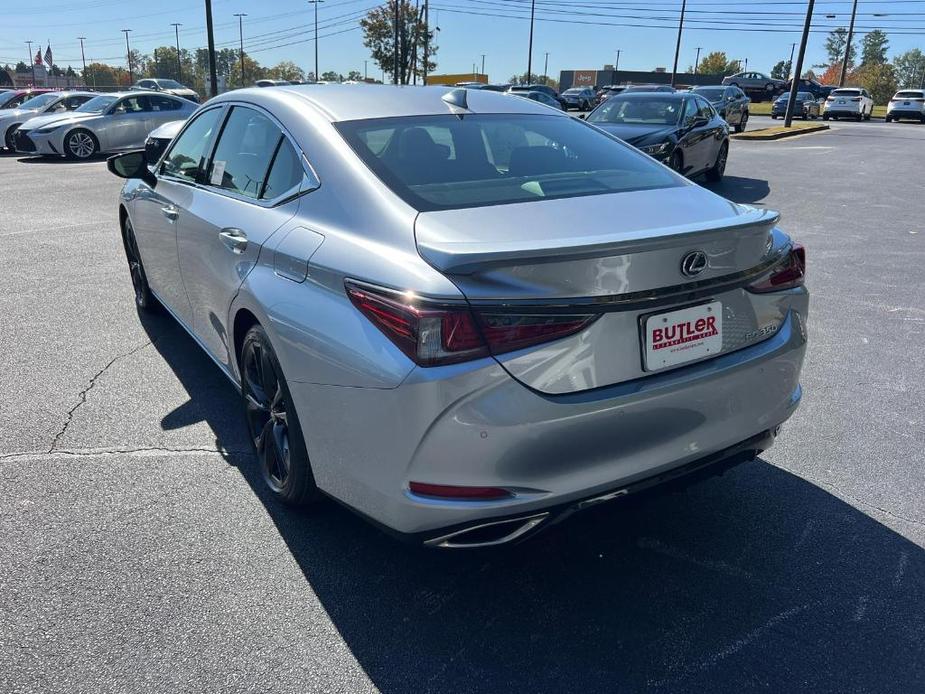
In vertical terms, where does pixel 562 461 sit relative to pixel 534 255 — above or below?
below

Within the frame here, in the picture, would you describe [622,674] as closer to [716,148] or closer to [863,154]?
[716,148]

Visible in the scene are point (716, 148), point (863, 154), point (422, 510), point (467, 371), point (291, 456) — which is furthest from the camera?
point (863, 154)

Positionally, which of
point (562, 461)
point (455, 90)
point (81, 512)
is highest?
point (455, 90)

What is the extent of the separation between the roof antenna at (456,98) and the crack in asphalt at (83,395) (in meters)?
2.51

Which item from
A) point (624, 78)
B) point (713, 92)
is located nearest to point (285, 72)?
point (624, 78)

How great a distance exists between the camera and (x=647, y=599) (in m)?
2.63

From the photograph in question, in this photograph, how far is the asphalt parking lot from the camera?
232 cm

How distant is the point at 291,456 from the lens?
286cm

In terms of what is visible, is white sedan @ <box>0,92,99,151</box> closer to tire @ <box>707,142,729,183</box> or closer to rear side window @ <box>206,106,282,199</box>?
tire @ <box>707,142,729,183</box>

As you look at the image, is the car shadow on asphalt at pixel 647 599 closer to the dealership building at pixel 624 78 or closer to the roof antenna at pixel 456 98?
the roof antenna at pixel 456 98

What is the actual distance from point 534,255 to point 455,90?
68.3 inches

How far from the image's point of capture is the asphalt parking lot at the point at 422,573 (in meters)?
2.32

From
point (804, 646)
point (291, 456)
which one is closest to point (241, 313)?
point (291, 456)

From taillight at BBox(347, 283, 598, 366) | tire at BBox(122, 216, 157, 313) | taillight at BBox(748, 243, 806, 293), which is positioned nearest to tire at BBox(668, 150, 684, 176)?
tire at BBox(122, 216, 157, 313)
